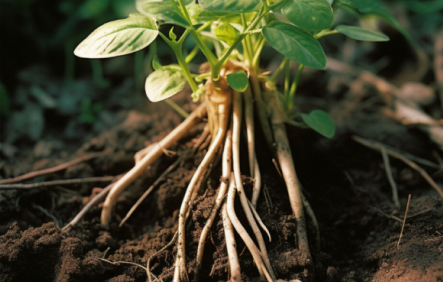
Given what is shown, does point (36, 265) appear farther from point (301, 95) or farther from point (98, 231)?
point (301, 95)

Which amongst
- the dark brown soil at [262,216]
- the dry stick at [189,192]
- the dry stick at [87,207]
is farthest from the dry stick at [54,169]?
the dry stick at [189,192]

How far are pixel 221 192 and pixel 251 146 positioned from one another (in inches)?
7.8

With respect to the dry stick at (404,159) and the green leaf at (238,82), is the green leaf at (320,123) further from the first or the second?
the dry stick at (404,159)

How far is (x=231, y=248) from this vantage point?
2.98ft

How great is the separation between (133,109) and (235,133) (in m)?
0.95

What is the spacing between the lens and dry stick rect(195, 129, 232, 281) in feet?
3.07

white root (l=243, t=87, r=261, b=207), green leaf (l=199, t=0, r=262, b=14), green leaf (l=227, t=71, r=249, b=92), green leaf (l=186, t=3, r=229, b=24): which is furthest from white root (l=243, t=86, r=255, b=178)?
green leaf (l=199, t=0, r=262, b=14)

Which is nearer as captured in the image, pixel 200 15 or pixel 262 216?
pixel 200 15

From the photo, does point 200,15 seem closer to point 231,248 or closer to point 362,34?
point 362,34

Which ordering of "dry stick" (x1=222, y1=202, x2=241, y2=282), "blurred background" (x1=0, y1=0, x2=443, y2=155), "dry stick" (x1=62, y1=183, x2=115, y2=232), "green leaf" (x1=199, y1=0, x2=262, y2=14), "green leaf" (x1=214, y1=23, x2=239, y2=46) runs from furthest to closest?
"blurred background" (x1=0, y1=0, x2=443, y2=155), "dry stick" (x1=62, y1=183, x2=115, y2=232), "green leaf" (x1=214, y1=23, x2=239, y2=46), "dry stick" (x1=222, y1=202, x2=241, y2=282), "green leaf" (x1=199, y1=0, x2=262, y2=14)

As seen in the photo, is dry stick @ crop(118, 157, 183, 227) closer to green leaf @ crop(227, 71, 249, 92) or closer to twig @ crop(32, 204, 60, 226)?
twig @ crop(32, 204, 60, 226)

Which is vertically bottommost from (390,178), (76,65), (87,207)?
(390,178)

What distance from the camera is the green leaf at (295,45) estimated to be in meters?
0.80

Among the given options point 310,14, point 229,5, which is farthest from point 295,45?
point 229,5
